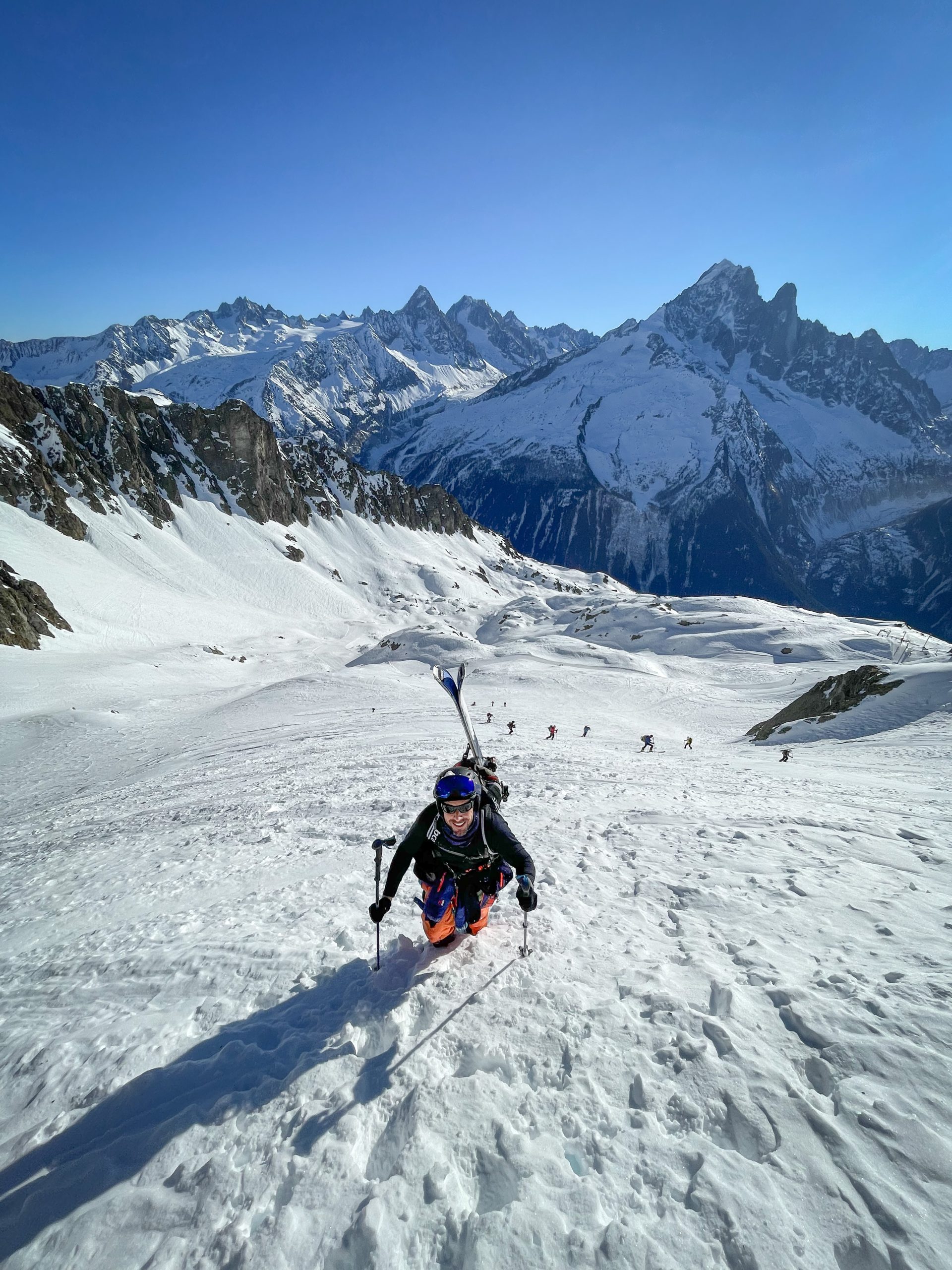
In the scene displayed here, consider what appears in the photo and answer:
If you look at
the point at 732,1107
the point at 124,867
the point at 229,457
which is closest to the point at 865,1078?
the point at 732,1107

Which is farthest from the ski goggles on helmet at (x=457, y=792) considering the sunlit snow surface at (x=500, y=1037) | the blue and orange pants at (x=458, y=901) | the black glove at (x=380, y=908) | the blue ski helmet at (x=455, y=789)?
the sunlit snow surface at (x=500, y=1037)

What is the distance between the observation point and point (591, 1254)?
9.31 ft

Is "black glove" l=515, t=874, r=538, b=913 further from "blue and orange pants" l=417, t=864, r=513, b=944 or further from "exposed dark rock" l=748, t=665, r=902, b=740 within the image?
"exposed dark rock" l=748, t=665, r=902, b=740

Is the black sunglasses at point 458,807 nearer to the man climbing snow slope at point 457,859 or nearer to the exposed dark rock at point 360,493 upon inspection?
the man climbing snow slope at point 457,859

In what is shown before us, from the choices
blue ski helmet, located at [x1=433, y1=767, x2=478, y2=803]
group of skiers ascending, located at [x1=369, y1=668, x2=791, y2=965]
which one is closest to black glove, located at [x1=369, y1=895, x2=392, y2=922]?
group of skiers ascending, located at [x1=369, y1=668, x2=791, y2=965]

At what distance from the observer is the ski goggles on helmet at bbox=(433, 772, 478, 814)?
206 inches

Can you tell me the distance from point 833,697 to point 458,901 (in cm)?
2497

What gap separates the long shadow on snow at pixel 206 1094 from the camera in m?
3.36

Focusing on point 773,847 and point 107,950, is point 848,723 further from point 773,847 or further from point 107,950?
point 107,950

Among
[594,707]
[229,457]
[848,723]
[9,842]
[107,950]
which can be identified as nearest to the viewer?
[107,950]

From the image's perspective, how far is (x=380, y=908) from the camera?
526 centimetres

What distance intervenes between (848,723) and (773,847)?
1625 cm

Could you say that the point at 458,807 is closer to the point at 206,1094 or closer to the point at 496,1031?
the point at 496,1031

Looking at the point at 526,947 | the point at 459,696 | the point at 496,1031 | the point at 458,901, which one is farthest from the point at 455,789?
the point at 459,696
